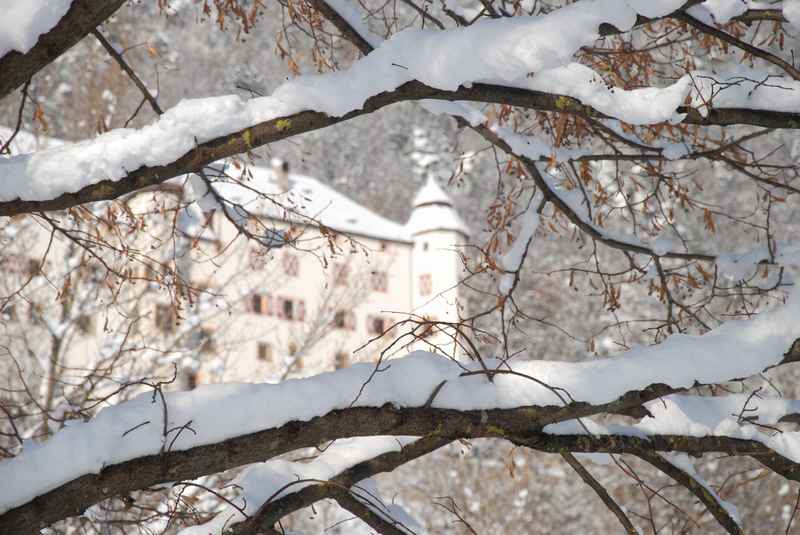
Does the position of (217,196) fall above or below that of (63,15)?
above

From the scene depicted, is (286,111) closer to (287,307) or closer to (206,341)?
(206,341)

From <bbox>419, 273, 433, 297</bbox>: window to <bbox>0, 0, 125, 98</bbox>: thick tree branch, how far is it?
1381 inches

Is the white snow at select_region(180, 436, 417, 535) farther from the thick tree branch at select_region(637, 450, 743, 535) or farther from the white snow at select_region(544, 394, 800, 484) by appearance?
the thick tree branch at select_region(637, 450, 743, 535)

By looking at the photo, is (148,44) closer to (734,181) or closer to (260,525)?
(260,525)

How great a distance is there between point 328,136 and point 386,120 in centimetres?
380

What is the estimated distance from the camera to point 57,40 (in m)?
2.66

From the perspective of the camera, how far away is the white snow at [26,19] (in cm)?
259

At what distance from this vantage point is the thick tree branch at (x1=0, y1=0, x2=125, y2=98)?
261 centimetres

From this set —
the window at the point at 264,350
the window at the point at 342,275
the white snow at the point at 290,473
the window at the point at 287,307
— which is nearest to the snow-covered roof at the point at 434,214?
the window at the point at 287,307

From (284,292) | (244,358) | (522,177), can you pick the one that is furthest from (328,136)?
(522,177)

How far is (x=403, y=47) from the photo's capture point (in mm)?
2721

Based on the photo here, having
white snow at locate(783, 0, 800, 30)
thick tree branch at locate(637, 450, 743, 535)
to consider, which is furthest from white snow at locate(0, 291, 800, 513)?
white snow at locate(783, 0, 800, 30)

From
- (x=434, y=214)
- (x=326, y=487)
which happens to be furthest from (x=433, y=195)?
(x=326, y=487)

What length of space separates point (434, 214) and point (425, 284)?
287 centimetres
